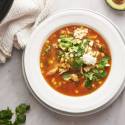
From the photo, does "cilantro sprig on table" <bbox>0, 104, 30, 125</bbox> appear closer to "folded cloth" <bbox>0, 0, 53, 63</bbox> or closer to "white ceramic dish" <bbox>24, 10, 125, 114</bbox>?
"white ceramic dish" <bbox>24, 10, 125, 114</bbox>

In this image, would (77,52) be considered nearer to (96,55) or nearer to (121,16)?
(96,55)

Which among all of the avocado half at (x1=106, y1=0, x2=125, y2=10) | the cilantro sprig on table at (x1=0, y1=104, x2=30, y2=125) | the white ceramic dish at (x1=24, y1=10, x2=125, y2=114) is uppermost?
the avocado half at (x1=106, y1=0, x2=125, y2=10)

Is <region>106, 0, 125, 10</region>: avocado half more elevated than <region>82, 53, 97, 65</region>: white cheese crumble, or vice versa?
<region>106, 0, 125, 10</region>: avocado half

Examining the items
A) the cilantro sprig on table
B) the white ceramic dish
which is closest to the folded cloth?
the white ceramic dish

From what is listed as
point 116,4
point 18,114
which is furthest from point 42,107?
point 116,4

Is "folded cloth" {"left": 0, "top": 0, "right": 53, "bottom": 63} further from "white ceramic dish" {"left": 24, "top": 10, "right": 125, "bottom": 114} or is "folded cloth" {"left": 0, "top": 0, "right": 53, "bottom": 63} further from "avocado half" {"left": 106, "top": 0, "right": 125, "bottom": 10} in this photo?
"avocado half" {"left": 106, "top": 0, "right": 125, "bottom": 10}

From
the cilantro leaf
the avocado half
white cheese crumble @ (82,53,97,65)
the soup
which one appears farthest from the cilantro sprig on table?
the avocado half

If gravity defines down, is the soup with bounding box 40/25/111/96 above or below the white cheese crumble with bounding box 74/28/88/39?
below
